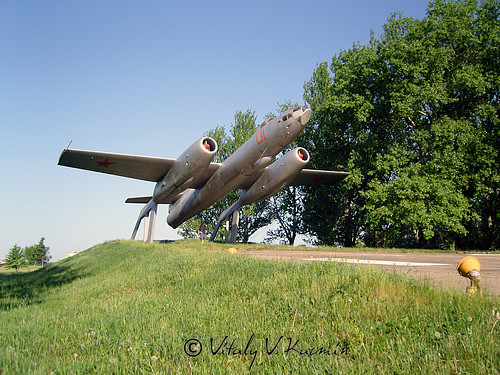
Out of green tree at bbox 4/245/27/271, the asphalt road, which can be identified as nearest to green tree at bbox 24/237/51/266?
green tree at bbox 4/245/27/271

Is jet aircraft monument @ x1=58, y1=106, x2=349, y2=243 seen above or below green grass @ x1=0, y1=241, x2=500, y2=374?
above

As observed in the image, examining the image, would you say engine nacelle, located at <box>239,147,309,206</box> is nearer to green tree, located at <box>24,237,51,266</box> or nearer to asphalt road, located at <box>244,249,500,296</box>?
asphalt road, located at <box>244,249,500,296</box>

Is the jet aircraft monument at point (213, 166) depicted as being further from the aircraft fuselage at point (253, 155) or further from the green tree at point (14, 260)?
the green tree at point (14, 260)

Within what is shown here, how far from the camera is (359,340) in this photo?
15.2 feet

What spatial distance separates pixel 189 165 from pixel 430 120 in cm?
1880

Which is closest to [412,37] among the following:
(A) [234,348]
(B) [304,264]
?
(B) [304,264]

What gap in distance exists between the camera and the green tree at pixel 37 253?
302ft

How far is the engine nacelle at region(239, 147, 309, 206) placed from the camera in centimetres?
1905

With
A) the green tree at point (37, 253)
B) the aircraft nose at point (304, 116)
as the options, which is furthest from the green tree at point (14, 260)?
the aircraft nose at point (304, 116)

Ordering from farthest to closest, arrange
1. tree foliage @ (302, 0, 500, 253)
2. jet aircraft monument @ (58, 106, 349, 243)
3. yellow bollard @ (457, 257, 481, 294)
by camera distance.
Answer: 1. tree foliage @ (302, 0, 500, 253)
2. jet aircraft monument @ (58, 106, 349, 243)
3. yellow bollard @ (457, 257, 481, 294)

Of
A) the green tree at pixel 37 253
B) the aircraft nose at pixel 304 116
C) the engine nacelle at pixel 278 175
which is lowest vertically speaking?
the green tree at pixel 37 253

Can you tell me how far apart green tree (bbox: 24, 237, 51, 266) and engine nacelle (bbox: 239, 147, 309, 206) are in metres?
88.7

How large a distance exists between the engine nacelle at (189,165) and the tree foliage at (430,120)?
11.8 m

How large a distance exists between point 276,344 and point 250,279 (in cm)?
324
